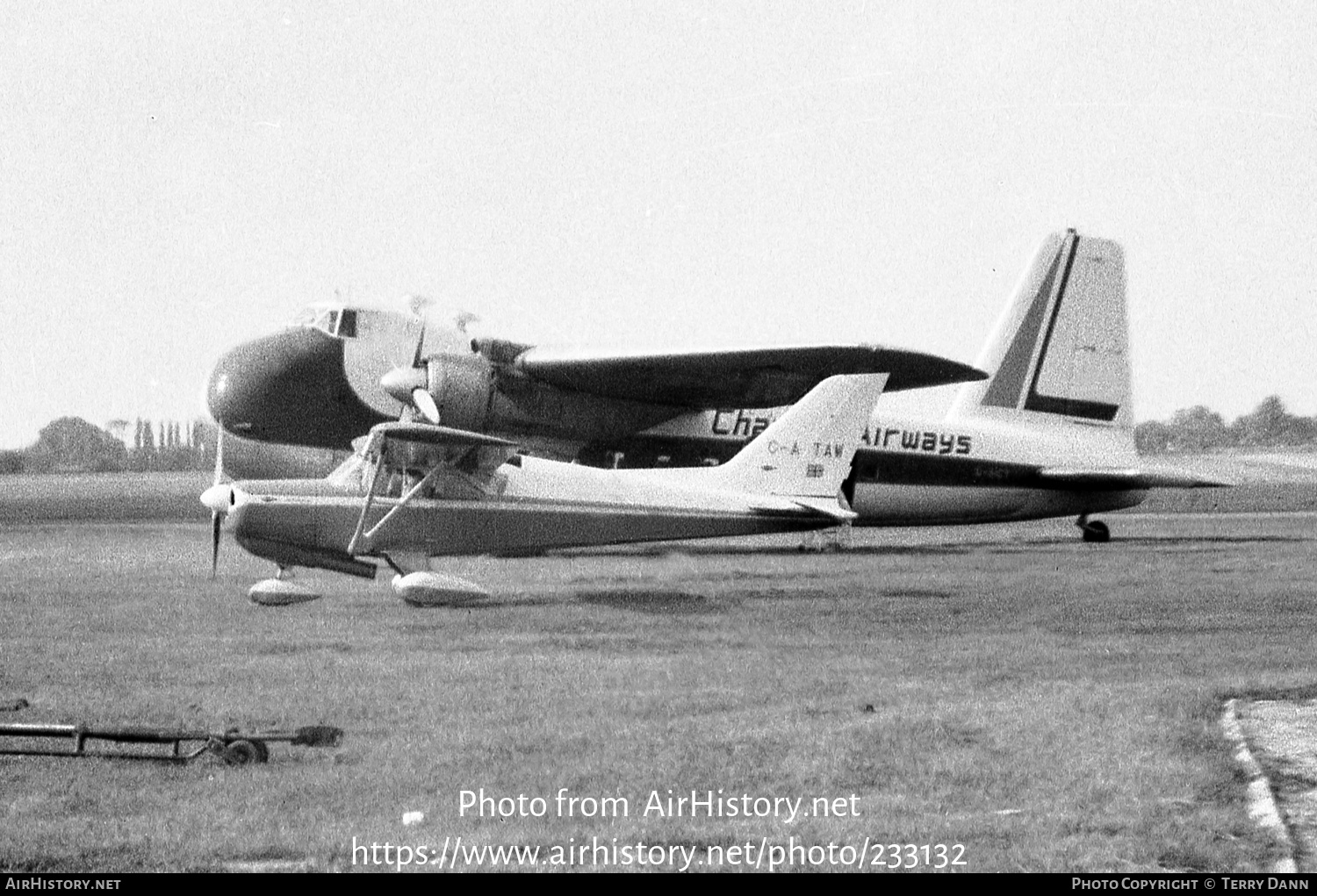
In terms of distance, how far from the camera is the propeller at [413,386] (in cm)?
1691

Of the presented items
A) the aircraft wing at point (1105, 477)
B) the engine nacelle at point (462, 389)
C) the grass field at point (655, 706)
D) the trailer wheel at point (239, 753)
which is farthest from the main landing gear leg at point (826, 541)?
the trailer wheel at point (239, 753)

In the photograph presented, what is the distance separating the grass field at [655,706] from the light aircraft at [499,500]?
40cm

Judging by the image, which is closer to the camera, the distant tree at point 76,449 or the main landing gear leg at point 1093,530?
the distant tree at point 76,449

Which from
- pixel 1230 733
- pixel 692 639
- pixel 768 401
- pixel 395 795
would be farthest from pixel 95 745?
pixel 768 401

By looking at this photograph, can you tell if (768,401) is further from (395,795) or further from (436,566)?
(395,795)

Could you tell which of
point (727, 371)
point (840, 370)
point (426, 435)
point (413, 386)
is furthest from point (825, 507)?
point (413, 386)

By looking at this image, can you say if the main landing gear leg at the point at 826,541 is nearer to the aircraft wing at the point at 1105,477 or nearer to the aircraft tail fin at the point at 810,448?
the aircraft tail fin at the point at 810,448

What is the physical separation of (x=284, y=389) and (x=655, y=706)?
12022 mm

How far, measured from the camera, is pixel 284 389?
17.7 m

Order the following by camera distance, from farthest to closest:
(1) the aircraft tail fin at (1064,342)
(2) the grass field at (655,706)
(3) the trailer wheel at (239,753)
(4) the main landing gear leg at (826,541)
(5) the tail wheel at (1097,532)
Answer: (1) the aircraft tail fin at (1064,342)
(5) the tail wheel at (1097,532)
(4) the main landing gear leg at (826,541)
(3) the trailer wheel at (239,753)
(2) the grass field at (655,706)

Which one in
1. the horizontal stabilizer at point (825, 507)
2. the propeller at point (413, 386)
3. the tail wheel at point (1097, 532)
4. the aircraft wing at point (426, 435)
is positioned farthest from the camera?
the tail wheel at point (1097, 532)

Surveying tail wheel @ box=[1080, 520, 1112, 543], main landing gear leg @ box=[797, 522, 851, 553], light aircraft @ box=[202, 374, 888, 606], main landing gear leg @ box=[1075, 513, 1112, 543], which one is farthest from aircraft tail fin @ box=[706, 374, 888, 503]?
tail wheel @ box=[1080, 520, 1112, 543]

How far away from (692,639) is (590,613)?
1572 mm

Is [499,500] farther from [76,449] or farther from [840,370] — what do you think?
[840,370]
